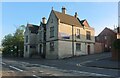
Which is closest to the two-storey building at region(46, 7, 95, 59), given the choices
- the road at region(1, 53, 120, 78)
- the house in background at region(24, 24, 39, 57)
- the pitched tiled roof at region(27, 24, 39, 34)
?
the house in background at region(24, 24, 39, 57)

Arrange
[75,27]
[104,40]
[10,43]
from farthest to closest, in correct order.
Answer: [10,43] < [104,40] < [75,27]

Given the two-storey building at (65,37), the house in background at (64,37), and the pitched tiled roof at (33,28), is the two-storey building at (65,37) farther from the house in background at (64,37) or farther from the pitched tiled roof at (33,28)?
the pitched tiled roof at (33,28)

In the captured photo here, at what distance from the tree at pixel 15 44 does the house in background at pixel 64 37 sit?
14.8m

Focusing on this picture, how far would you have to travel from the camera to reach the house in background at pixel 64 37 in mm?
44094

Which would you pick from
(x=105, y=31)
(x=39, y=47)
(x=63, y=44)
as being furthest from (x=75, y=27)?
(x=105, y=31)

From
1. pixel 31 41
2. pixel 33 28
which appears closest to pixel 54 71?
pixel 31 41

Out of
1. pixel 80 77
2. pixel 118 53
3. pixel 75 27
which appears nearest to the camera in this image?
pixel 80 77

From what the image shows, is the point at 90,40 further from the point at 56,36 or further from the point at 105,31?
the point at 105,31

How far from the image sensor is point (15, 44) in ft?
238

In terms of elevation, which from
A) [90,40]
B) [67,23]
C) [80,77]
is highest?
[67,23]

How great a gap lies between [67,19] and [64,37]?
4.94m

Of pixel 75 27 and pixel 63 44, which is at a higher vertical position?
pixel 75 27

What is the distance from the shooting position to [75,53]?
46656 millimetres

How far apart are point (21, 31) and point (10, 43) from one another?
569cm
